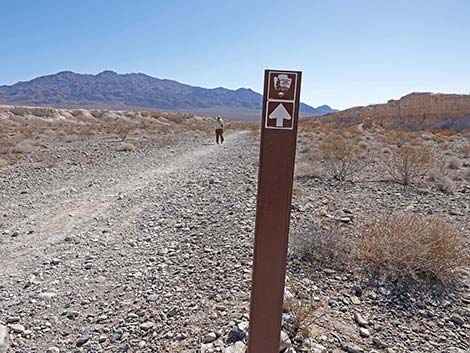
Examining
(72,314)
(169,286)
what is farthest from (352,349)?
(72,314)

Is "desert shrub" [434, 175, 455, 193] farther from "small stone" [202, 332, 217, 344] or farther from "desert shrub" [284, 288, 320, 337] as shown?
"small stone" [202, 332, 217, 344]

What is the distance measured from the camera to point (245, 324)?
2.73 meters

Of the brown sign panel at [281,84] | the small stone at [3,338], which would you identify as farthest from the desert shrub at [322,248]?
the small stone at [3,338]

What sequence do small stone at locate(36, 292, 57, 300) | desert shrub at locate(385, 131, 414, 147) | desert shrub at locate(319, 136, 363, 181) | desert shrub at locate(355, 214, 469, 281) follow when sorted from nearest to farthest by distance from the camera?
1. small stone at locate(36, 292, 57, 300)
2. desert shrub at locate(355, 214, 469, 281)
3. desert shrub at locate(319, 136, 363, 181)
4. desert shrub at locate(385, 131, 414, 147)

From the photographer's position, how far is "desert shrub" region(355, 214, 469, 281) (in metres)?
3.65

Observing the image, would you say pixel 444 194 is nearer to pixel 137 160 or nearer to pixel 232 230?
pixel 232 230

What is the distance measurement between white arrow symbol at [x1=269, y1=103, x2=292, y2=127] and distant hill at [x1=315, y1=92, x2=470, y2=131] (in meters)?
53.1

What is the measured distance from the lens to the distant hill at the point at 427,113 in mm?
49344

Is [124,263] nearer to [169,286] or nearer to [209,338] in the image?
[169,286]

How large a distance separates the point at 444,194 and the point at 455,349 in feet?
19.9

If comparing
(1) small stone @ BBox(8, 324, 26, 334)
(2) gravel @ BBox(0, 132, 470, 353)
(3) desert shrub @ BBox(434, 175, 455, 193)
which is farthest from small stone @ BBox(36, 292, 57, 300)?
(3) desert shrub @ BBox(434, 175, 455, 193)

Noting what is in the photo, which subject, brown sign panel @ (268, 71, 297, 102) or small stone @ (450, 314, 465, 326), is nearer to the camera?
brown sign panel @ (268, 71, 297, 102)

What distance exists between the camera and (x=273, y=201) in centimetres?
161

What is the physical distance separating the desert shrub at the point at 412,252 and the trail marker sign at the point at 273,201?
2417 millimetres
